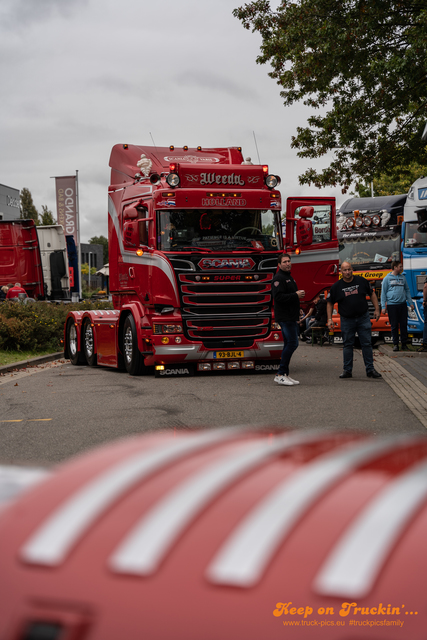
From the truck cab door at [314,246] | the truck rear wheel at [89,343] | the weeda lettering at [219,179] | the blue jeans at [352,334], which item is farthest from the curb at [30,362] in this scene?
the blue jeans at [352,334]

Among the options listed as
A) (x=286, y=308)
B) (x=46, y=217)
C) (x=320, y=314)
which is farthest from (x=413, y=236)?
(x=46, y=217)

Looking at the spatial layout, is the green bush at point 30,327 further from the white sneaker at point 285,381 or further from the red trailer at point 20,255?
the white sneaker at point 285,381

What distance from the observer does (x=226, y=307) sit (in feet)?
43.0

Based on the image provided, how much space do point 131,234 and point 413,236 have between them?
8200mm

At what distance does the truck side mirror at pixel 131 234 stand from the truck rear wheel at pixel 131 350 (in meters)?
1.37

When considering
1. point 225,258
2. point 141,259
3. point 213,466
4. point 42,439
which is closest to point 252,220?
point 225,258

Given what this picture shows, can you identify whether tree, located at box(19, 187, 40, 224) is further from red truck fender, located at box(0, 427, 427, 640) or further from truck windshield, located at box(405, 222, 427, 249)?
red truck fender, located at box(0, 427, 427, 640)

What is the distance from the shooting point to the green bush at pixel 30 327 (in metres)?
17.2

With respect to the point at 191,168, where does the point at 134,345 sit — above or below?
below

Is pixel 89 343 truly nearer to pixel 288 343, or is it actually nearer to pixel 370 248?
pixel 288 343

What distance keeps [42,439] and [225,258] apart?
6291 mm

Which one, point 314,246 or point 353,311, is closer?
point 353,311

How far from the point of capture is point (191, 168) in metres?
13.2

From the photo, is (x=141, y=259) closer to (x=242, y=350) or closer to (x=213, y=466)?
(x=242, y=350)
